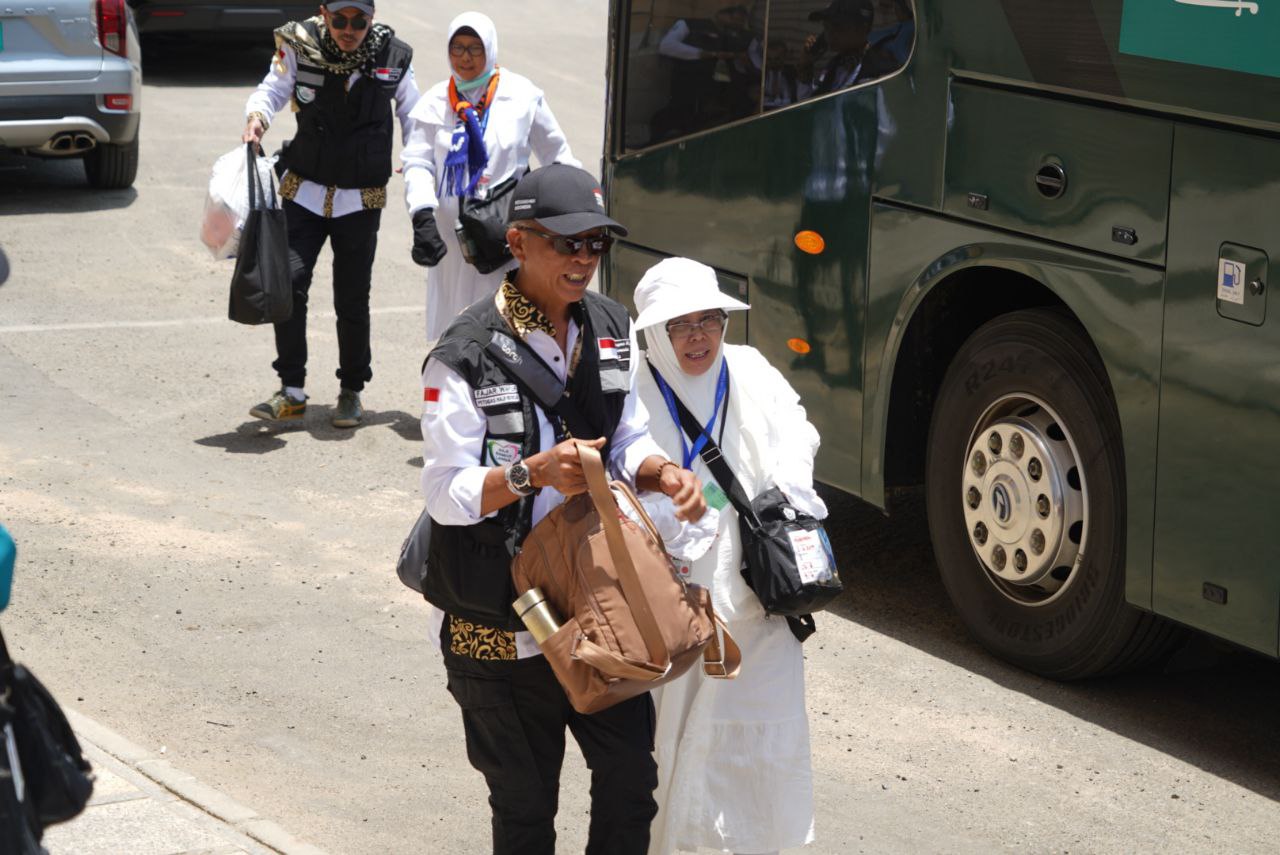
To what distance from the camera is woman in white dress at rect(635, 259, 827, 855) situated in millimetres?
4461

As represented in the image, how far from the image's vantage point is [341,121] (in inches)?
338

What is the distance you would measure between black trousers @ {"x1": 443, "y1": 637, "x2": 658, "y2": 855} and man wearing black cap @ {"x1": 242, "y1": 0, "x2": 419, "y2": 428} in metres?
4.95

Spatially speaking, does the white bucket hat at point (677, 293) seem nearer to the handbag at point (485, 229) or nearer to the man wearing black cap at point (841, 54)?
the man wearing black cap at point (841, 54)

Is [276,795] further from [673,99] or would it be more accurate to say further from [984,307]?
[673,99]

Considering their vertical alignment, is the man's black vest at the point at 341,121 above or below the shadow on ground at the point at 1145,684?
above

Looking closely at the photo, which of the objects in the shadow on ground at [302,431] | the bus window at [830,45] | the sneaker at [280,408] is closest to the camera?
the bus window at [830,45]

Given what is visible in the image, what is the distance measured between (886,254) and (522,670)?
9.98 feet

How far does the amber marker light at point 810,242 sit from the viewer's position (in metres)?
6.79

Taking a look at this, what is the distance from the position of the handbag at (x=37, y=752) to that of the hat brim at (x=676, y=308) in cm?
173

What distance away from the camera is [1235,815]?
5.38 metres

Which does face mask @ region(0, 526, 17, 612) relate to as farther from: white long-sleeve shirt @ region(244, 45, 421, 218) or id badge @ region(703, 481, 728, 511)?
white long-sleeve shirt @ region(244, 45, 421, 218)

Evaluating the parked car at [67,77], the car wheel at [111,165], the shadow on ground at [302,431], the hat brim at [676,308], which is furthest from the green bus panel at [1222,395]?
the car wheel at [111,165]

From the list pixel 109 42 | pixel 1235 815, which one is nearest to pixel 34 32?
pixel 109 42

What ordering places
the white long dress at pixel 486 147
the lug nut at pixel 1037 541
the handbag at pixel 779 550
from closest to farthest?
the handbag at pixel 779 550 → the lug nut at pixel 1037 541 → the white long dress at pixel 486 147
